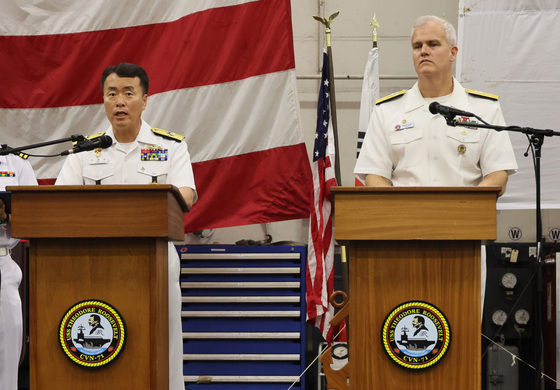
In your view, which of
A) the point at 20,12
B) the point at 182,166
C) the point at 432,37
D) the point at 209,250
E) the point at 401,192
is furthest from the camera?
the point at 20,12

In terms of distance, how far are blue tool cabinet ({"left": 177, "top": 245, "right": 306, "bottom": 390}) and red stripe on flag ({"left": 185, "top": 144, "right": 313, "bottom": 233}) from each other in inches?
8.1

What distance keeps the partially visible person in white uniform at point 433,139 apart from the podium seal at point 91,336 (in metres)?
1.24

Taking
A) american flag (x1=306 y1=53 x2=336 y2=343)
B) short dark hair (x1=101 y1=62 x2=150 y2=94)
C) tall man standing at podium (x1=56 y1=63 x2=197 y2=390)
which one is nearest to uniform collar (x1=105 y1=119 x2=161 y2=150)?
tall man standing at podium (x1=56 y1=63 x2=197 y2=390)

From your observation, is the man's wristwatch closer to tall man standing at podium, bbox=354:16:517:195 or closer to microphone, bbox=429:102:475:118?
tall man standing at podium, bbox=354:16:517:195

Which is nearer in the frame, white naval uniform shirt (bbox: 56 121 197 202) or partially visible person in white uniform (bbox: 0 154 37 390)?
white naval uniform shirt (bbox: 56 121 197 202)

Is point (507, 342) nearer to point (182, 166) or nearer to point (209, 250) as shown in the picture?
point (209, 250)

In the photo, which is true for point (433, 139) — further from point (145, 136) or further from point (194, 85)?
point (194, 85)

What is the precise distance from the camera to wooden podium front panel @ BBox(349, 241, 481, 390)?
242 centimetres

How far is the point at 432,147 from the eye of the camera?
326 centimetres

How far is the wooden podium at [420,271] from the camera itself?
242 cm

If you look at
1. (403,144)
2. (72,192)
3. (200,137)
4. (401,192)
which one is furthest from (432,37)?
(200,137)

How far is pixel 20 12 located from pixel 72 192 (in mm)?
3025

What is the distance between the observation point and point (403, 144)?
3.29 m

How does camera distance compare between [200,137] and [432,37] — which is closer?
[432,37]
